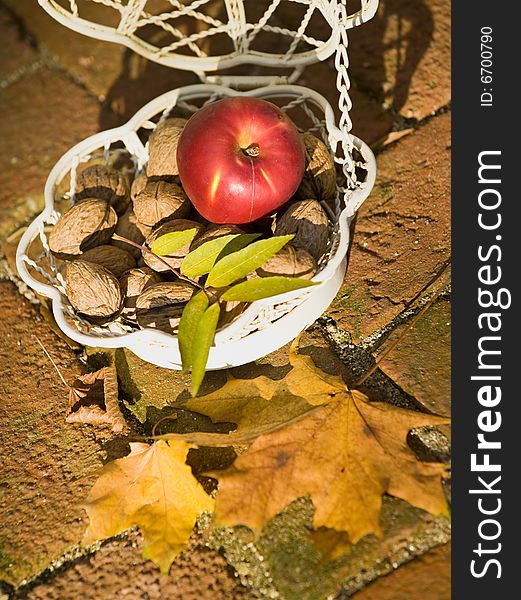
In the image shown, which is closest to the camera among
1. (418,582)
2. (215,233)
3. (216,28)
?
(418,582)

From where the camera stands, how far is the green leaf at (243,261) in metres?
1.21

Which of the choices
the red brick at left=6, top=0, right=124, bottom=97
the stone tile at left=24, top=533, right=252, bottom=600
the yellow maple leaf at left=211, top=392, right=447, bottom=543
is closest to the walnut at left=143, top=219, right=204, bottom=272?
the yellow maple leaf at left=211, top=392, right=447, bottom=543

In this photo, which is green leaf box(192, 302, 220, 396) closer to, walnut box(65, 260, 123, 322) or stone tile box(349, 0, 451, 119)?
walnut box(65, 260, 123, 322)

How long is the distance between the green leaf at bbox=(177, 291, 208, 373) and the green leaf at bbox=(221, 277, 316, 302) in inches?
1.9

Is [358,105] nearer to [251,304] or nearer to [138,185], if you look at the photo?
[138,185]

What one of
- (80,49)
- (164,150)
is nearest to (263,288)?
(164,150)

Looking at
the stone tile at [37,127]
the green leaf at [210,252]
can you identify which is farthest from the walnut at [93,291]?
the stone tile at [37,127]

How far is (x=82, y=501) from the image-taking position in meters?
1.33

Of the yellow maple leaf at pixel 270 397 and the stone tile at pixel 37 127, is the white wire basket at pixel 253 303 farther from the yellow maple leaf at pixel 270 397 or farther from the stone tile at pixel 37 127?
the stone tile at pixel 37 127

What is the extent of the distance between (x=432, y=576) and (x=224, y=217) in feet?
2.35

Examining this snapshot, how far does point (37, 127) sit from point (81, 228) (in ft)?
2.24

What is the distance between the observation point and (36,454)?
142 centimetres

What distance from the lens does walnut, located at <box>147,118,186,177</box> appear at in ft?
4.93

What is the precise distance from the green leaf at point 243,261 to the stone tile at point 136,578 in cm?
45
